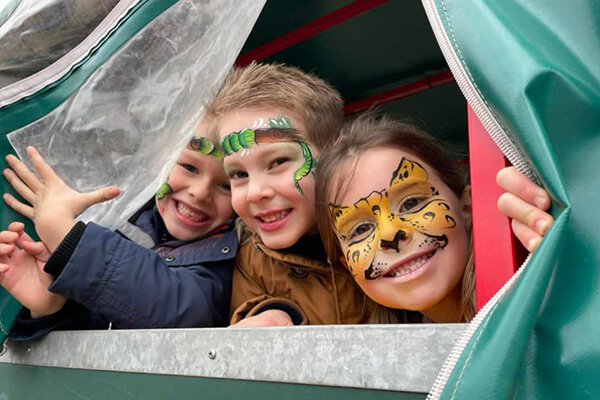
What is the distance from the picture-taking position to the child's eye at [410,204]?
103 centimetres

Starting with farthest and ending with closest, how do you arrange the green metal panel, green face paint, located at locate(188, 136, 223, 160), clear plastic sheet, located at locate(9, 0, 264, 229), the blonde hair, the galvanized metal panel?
green face paint, located at locate(188, 136, 223, 160) < clear plastic sheet, located at locate(9, 0, 264, 229) < the blonde hair < the galvanized metal panel < the green metal panel

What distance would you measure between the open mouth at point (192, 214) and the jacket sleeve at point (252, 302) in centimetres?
20

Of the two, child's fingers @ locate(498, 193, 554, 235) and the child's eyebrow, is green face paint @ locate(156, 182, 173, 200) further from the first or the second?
child's fingers @ locate(498, 193, 554, 235)

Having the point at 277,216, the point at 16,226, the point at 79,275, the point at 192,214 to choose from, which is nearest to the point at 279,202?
the point at 277,216

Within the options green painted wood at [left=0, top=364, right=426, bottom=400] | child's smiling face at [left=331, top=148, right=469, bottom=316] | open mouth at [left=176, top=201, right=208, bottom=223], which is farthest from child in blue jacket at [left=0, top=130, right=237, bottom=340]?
child's smiling face at [left=331, top=148, right=469, bottom=316]

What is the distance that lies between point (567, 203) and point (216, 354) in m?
0.52

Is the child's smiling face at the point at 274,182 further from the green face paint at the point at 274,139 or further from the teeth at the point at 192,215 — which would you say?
the teeth at the point at 192,215

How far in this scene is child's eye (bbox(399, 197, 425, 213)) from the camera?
40.7 inches

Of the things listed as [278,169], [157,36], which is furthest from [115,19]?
[278,169]

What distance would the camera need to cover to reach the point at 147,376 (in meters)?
0.94

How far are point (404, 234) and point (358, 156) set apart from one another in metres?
0.22

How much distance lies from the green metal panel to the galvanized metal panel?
8cm

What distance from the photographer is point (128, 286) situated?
125 cm

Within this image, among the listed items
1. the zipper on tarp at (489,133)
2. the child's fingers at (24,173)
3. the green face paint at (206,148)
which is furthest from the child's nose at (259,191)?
the zipper on tarp at (489,133)
